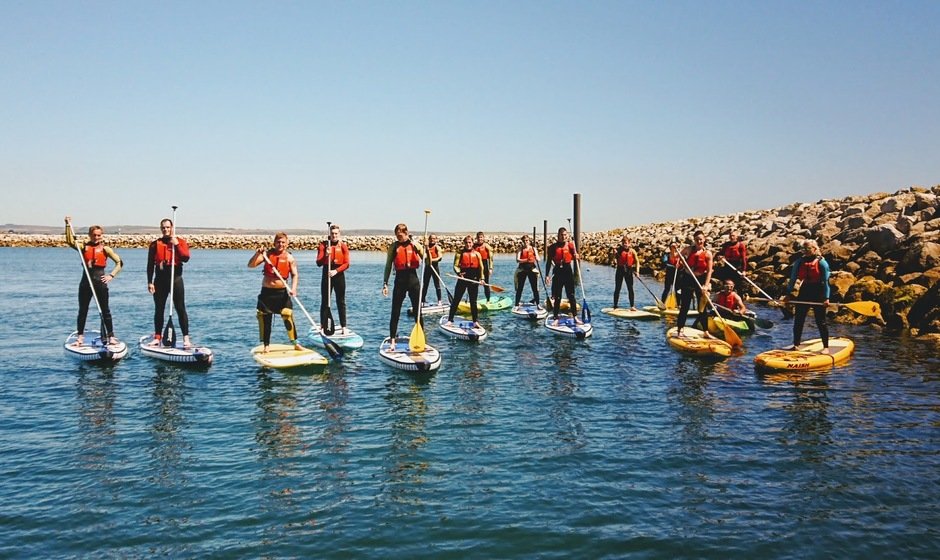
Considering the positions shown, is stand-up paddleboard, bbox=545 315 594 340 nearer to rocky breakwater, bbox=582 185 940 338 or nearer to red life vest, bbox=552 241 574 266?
red life vest, bbox=552 241 574 266

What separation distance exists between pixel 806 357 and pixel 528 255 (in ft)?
31.9

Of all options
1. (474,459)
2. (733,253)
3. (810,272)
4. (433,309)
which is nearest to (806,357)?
(810,272)

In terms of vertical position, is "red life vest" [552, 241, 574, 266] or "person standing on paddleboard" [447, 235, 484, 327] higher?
"red life vest" [552, 241, 574, 266]

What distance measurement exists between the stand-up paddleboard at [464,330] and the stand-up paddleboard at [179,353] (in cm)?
660

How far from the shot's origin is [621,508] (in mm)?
7395

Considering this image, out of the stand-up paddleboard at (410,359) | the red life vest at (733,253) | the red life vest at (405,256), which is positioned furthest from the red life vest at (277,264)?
the red life vest at (733,253)

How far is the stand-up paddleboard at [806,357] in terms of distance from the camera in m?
13.9

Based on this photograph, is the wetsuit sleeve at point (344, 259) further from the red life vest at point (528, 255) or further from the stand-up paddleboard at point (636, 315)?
the stand-up paddleboard at point (636, 315)

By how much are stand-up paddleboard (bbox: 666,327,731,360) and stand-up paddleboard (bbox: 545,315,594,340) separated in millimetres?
2260

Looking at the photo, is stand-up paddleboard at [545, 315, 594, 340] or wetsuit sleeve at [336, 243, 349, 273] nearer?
wetsuit sleeve at [336, 243, 349, 273]

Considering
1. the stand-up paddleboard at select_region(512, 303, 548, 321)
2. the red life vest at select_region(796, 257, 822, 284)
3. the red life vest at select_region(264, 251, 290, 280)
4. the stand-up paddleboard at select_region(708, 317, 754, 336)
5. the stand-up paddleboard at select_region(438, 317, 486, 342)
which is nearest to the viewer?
the red life vest at select_region(264, 251, 290, 280)

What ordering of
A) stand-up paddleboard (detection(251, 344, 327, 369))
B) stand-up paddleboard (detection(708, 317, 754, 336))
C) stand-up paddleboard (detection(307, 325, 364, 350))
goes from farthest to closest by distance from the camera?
stand-up paddleboard (detection(708, 317, 754, 336)) < stand-up paddleboard (detection(307, 325, 364, 350)) < stand-up paddleboard (detection(251, 344, 327, 369))

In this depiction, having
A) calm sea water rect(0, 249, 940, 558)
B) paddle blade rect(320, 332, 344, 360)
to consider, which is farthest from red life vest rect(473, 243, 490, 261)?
paddle blade rect(320, 332, 344, 360)

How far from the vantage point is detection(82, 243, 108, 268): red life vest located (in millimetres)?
14234
